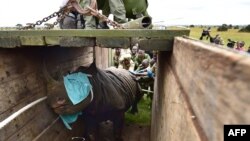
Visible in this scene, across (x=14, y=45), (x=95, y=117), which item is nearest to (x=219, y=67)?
(x=14, y=45)

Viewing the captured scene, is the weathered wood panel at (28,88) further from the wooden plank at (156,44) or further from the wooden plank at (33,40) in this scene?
the wooden plank at (156,44)

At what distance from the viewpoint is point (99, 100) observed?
230 inches

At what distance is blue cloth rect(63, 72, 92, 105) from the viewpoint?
4.92 metres

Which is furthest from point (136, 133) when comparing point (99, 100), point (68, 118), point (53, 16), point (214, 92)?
point (214, 92)

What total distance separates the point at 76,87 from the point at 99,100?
88cm

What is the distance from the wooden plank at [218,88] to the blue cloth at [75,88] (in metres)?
3.54

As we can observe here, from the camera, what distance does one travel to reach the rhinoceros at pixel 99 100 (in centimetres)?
489

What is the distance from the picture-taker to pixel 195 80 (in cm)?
151

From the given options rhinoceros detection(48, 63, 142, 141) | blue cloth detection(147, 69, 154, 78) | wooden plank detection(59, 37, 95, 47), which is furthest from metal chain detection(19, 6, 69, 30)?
blue cloth detection(147, 69, 154, 78)

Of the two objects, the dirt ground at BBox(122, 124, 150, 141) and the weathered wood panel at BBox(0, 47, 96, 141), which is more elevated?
the weathered wood panel at BBox(0, 47, 96, 141)

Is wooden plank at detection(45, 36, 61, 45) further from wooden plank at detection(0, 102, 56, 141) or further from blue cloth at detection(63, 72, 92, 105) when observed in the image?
blue cloth at detection(63, 72, 92, 105)

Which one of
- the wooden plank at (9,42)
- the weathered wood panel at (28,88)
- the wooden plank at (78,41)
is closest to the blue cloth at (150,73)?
the weathered wood panel at (28,88)

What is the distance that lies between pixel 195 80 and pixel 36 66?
3.64 meters

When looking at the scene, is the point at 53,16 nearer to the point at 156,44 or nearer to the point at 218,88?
the point at 156,44
